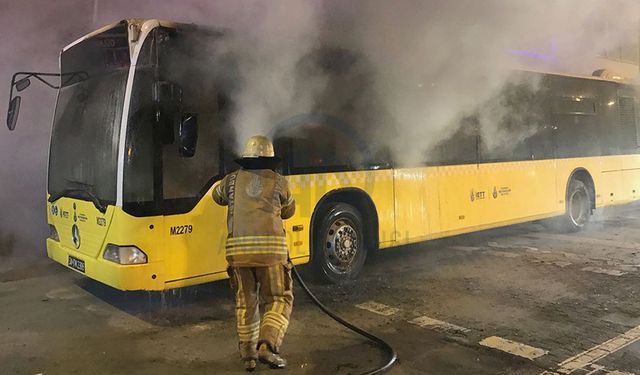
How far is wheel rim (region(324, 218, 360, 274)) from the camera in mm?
5867

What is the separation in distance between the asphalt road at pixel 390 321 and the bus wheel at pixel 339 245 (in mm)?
181

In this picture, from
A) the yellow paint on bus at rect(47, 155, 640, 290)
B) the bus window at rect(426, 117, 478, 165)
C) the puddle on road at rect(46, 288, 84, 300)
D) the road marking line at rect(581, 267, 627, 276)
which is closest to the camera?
the yellow paint on bus at rect(47, 155, 640, 290)

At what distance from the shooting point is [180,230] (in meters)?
4.67

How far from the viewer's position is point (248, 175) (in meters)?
3.79

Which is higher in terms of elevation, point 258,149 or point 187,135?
point 187,135

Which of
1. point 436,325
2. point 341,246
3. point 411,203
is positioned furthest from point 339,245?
point 436,325

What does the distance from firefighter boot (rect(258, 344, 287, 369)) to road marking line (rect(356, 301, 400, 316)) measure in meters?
1.47

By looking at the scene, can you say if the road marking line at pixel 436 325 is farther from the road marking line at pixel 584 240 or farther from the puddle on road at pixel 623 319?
the road marking line at pixel 584 240

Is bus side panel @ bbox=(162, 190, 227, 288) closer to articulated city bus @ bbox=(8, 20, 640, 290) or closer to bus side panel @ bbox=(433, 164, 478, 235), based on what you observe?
articulated city bus @ bbox=(8, 20, 640, 290)

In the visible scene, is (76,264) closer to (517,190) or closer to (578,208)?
(517,190)

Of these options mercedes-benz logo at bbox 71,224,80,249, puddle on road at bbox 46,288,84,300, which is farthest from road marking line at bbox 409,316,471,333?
puddle on road at bbox 46,288,84,300

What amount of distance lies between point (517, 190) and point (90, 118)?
5.87m

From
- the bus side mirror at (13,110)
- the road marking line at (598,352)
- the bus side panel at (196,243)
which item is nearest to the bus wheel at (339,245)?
the bus side panel at (196,243)

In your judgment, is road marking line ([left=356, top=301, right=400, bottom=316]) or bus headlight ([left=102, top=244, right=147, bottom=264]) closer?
bus headlight ([left=102, top=244, right=147, bottom=264])
